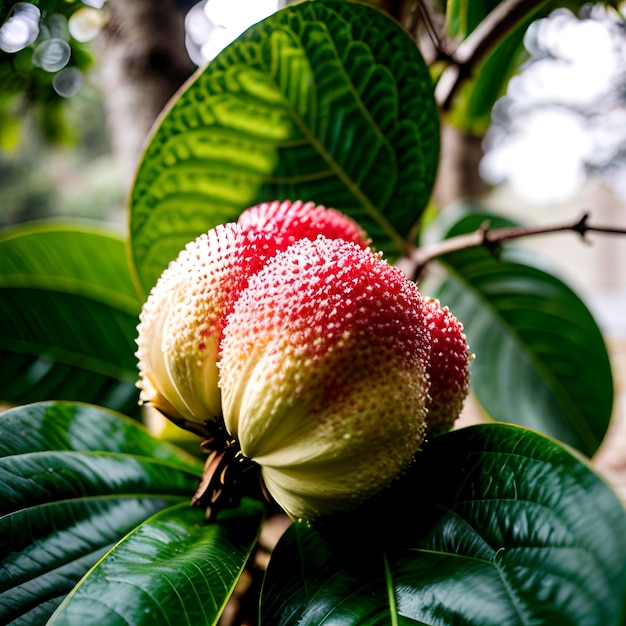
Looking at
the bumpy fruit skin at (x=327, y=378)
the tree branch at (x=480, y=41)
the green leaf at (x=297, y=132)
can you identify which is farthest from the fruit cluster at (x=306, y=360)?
the tree branch at (x=480, y=41)

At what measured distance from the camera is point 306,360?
0.81 feet

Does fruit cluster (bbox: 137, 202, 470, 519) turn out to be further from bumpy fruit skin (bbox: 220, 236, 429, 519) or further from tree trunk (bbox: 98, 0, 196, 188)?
tree trunk (bbox: 98, 0, 196, 188)

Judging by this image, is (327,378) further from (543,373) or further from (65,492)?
(543,373)

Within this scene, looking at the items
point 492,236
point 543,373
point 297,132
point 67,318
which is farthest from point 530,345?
point 67,318

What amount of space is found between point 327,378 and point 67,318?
1.17 ft

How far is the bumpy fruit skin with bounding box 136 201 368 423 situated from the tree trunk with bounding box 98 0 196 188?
40cm

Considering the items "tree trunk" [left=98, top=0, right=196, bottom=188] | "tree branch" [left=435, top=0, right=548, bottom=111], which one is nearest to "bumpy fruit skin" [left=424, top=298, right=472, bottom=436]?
"tree branch" [left=435, top=0, right=548, bottom=111]

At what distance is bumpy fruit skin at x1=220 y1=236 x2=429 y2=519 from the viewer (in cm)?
25

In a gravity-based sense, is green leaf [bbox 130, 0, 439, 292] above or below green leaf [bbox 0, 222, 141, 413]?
above

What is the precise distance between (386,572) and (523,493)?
0.08 meters

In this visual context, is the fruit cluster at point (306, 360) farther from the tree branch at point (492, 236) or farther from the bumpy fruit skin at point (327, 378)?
the tree branch at point (492, 236)

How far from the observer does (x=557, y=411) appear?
2.09 ft

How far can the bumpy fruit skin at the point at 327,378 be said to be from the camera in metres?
0.25

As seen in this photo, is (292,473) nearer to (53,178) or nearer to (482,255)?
(482,255)
